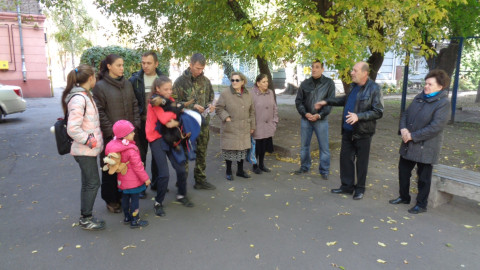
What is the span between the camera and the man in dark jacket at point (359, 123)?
4.61 m

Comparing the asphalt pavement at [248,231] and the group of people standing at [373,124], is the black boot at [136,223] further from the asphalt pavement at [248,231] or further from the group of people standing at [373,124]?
the group of people standing at [373,124]

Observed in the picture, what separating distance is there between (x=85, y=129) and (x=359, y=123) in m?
3.34

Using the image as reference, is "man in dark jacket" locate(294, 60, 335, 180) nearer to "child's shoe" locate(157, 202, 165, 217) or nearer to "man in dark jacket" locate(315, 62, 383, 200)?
"man in dark jacket" locate(315, 62, 383, 200)

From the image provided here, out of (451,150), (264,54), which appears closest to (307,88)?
(264,54)

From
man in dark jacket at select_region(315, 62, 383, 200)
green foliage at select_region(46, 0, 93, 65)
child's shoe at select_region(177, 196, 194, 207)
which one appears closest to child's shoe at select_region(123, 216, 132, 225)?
child's shoe at select_region(177, 196, 194, 207)

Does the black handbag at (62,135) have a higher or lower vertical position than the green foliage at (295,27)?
lower

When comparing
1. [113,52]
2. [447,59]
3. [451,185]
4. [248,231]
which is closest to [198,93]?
[248,231]

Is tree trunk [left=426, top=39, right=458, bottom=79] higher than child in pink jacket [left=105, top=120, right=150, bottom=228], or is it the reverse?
tree trunk [left=426, top=39, right=458, bottom=79]

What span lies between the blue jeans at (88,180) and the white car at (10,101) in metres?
9.54

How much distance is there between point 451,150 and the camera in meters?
7.40

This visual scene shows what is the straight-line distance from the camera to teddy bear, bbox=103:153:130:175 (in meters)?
3.58

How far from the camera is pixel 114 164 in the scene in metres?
3.63

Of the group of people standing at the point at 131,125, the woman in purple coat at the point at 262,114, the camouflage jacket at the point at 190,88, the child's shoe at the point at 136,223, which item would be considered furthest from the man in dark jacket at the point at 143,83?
the woman in purple coat at the point at 262,114

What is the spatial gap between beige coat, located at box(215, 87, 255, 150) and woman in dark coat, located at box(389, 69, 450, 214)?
2.26m
